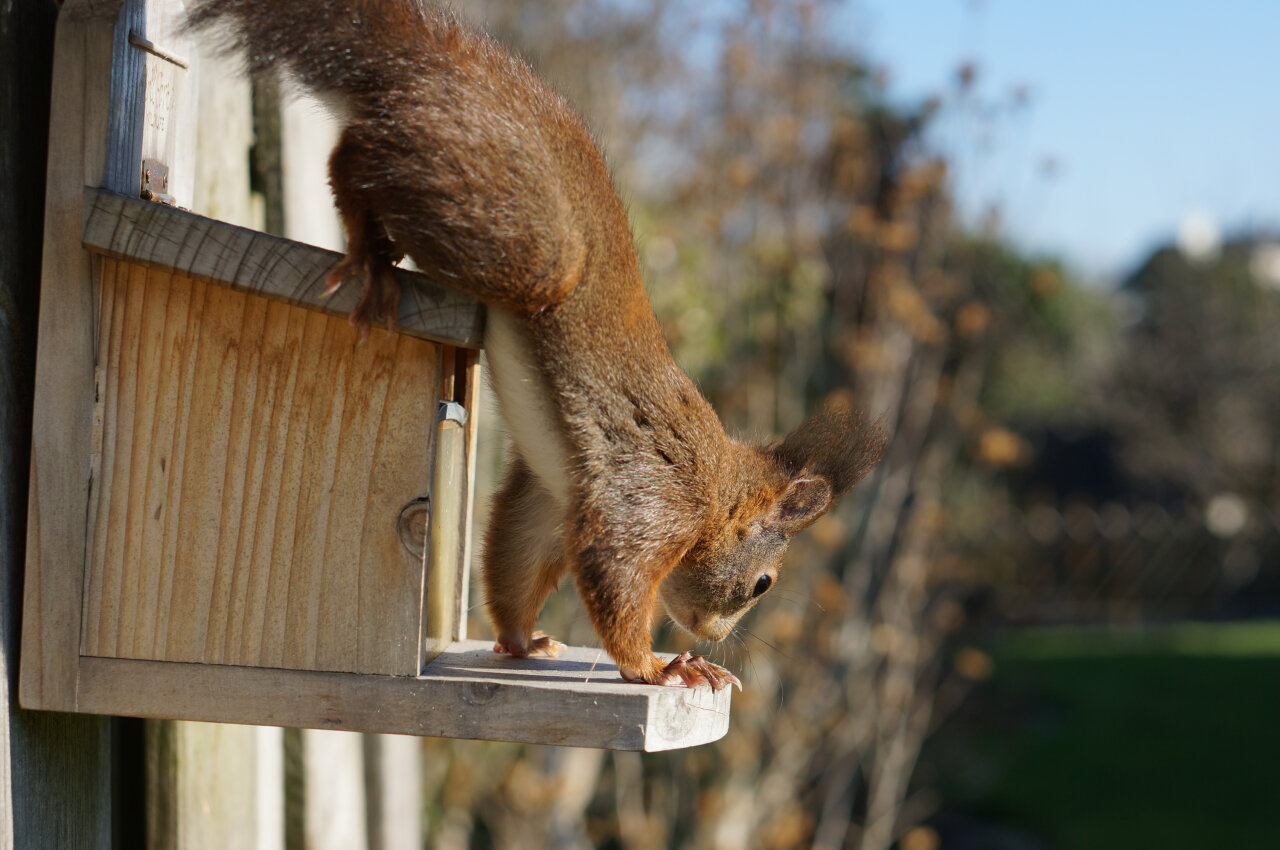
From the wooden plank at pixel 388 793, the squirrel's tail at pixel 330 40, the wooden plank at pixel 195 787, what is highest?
the squirrel's tail at pixel 330 40

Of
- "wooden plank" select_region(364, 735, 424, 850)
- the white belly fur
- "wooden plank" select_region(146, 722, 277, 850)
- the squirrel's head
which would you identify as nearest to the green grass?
"wooden plank" select_region(364, 735, 424, 850)

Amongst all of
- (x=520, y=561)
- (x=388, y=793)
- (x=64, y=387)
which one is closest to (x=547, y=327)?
(x=520, y=561)

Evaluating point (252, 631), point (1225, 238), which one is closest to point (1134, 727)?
point (252, 631)

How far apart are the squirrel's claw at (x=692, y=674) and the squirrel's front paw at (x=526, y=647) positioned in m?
0.27

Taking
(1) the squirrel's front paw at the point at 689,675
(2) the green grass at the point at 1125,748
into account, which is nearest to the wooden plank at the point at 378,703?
(1) the squirrel's front paw at the point at 689,675

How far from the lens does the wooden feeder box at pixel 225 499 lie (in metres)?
1.53

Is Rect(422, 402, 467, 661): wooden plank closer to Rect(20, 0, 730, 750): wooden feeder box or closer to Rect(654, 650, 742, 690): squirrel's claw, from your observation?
Rect(20, 0, 730, 750): wooden feeder box

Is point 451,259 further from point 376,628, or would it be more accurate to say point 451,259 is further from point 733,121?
point 733,121

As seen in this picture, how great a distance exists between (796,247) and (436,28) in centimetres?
348

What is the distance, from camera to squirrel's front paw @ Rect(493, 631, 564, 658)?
1.97 metres

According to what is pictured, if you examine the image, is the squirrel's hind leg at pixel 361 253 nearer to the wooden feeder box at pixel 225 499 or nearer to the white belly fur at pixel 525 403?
the wooden feeder box at pixel 225 499

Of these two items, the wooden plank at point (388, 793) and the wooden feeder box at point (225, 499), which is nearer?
the wooden feeder box at point (225, 499)

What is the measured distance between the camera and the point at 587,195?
1.66 meters

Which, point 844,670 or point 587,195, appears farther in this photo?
point 844,670
